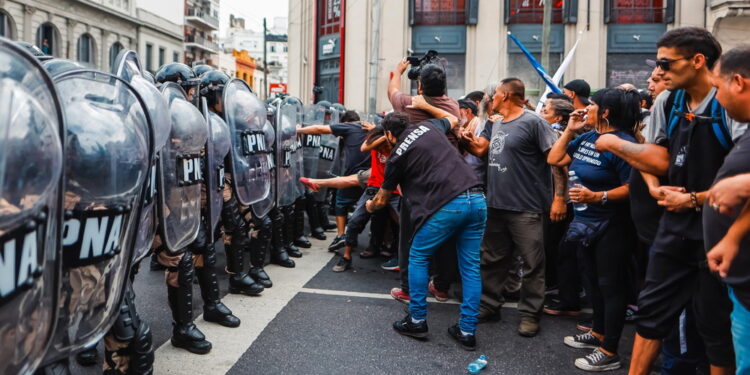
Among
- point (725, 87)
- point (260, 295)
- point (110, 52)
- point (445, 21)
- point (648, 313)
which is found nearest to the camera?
point (725, 87)

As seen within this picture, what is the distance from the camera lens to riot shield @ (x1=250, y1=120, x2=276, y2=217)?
4.81m

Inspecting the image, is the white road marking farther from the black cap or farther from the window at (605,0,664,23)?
the window at (605,0,664,23)

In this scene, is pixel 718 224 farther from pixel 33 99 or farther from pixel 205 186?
pixel 205 186

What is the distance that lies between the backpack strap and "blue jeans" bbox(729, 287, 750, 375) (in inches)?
37.6

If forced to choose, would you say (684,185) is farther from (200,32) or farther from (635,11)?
(200,32)

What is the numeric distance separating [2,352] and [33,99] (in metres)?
0.63

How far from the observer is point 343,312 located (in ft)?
15.2

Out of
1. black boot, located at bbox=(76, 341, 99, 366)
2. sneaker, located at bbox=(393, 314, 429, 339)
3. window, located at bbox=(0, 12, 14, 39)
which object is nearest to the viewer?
black boot, located at bbox=(76, 341, 99, 366)

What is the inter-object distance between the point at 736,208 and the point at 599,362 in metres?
1.88

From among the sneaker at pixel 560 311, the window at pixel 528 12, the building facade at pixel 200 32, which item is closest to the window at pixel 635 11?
the window at pixel 528 12

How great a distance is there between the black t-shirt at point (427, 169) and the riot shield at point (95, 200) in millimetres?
2122

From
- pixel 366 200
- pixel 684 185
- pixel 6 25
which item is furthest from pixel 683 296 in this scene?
pixel 6 25

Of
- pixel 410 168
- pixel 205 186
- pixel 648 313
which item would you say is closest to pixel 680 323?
pixel 648 313

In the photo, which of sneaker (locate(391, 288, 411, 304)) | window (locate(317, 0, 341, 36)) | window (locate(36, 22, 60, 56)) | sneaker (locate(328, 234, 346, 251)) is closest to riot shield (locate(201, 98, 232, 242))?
sneaker (locate(391, 288, 411, 304))
